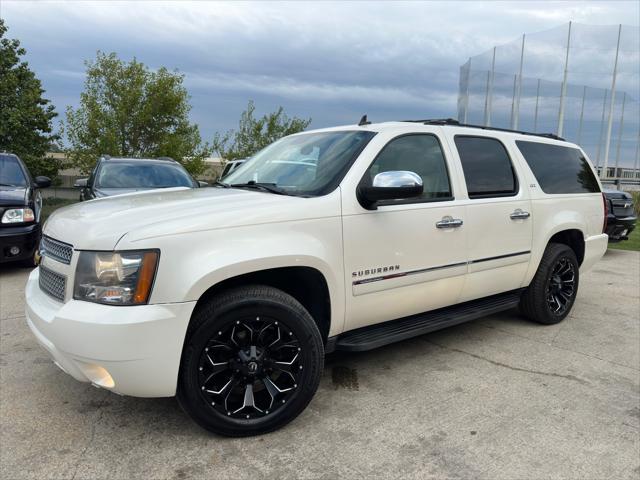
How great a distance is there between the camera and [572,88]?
92.9ft

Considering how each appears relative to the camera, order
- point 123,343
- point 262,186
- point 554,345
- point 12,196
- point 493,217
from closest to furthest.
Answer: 1. point 123,343
2. point 262,186
3. point 493,217
4. point 554,345
5. point 12,196

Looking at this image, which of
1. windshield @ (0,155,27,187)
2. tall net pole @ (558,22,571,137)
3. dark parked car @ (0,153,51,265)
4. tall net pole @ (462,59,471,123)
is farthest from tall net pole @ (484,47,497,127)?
dark parked car @ (0,153,51,265)

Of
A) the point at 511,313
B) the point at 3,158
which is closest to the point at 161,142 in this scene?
the point at 3,158

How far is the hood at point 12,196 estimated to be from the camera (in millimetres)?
6418

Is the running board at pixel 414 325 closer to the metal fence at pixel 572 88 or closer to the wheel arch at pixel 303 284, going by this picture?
the wheel arch at pixel 303 284

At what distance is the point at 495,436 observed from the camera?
9.17ft

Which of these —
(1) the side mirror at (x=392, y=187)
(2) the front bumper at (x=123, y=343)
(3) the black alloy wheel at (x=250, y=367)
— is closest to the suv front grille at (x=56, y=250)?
(2) the front bumper at (x=123, y=343)

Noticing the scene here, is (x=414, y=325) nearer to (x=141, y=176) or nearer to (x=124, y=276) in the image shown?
(x=124, y=276)

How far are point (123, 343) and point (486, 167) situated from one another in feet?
10.2

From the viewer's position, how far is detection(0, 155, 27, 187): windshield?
7.08m

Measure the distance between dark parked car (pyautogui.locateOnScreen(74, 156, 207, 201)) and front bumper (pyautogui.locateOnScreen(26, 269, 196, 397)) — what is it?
5328 mm

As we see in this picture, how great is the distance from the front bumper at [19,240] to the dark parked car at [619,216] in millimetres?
9213

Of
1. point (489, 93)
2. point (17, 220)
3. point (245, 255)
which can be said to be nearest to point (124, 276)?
point (245, 255)

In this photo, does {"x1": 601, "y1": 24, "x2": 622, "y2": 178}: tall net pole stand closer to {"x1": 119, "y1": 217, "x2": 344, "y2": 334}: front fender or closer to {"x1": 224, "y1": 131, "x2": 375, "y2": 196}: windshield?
{"x1": 224, "y1": 131, "x2": 375, "y2": 196}: windshield
